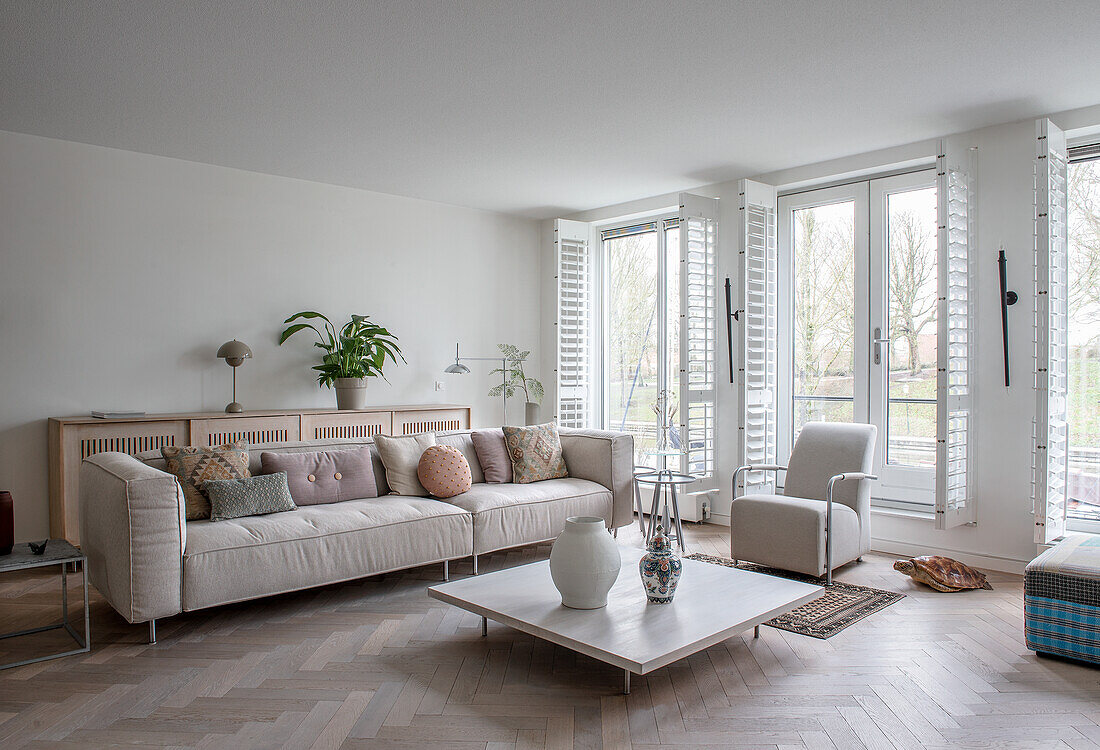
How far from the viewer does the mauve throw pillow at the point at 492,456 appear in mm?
4723

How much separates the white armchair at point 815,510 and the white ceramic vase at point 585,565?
1.56 m

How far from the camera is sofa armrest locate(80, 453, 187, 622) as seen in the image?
3.02m

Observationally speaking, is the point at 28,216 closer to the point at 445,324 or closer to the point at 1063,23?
the point at 445,324

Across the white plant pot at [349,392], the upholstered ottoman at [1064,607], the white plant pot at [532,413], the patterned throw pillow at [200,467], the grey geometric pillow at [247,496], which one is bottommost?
the upholstered ottoman at [1064,607]

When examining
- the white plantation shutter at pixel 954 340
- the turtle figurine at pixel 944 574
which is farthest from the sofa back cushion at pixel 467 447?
the white plantation shutter at pixel 954 340

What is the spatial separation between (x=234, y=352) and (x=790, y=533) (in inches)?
145

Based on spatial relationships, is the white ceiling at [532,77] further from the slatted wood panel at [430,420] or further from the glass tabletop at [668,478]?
the glass tabletop at [668,478]

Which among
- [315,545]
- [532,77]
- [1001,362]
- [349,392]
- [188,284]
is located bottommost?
[315,545]

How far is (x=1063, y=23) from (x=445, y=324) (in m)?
4.68

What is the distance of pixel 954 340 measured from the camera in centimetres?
426

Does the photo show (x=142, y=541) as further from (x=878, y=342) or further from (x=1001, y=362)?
(x=1001, y=362)

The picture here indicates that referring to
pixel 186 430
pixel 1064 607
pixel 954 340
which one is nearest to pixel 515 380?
pixel 186 430

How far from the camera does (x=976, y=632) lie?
3.30 m

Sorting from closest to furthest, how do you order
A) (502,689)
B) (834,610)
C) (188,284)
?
(502,689)
(834,610)
(188,284)
